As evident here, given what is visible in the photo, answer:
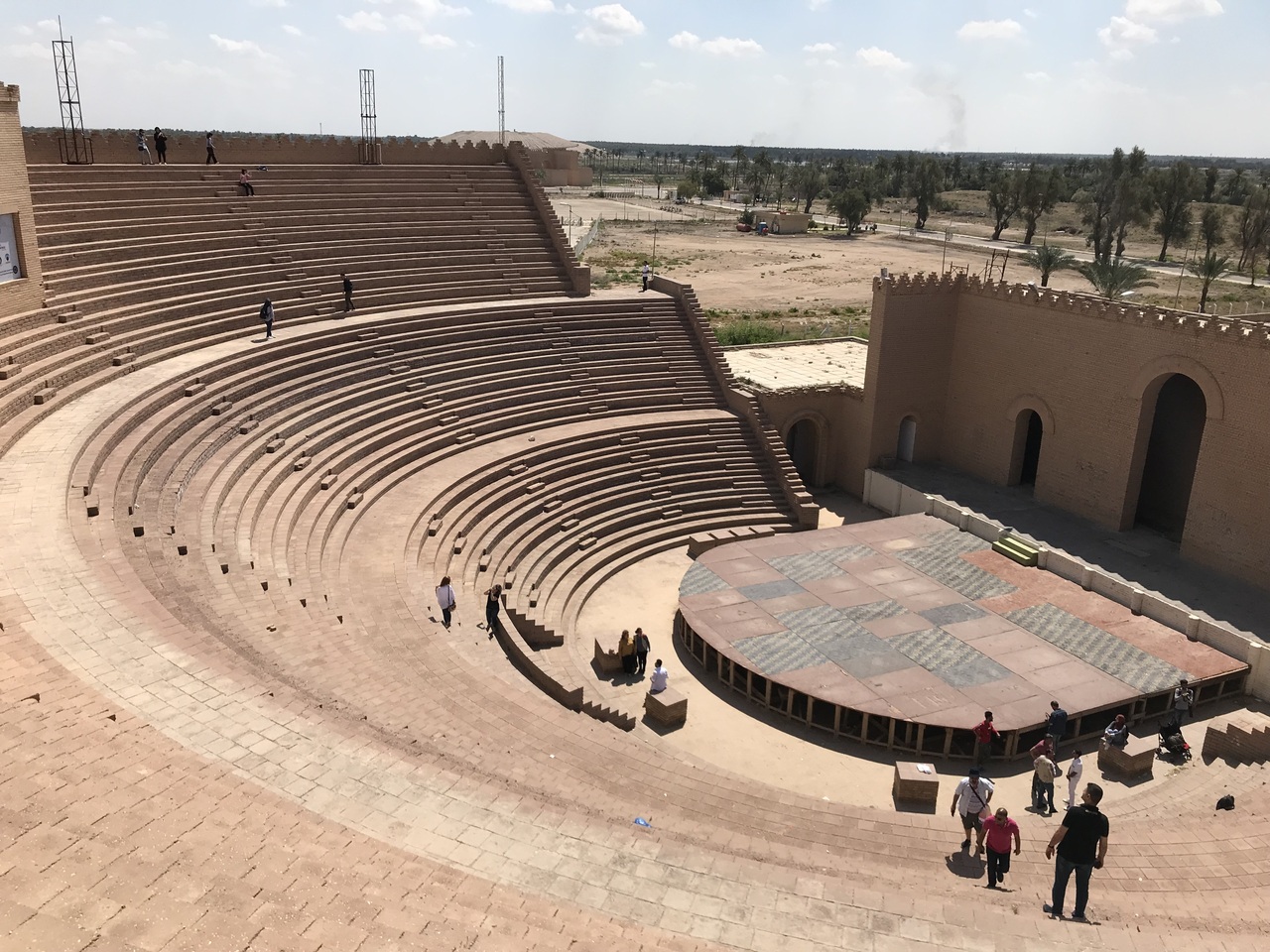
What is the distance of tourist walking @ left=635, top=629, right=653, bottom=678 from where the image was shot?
17.6 meters

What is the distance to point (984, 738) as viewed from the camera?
48.9ft

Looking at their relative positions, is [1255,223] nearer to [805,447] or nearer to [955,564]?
[805,447]

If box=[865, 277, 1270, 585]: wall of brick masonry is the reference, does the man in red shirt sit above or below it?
below

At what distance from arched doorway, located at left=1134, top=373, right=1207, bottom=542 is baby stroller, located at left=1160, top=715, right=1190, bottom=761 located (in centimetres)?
796

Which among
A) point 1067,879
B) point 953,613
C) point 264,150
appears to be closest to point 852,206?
point 264,150

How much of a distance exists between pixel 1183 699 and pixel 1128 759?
203 centimetres

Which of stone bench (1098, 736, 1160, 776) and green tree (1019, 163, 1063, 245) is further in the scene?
green tree (1019, 163, 1063, 245)

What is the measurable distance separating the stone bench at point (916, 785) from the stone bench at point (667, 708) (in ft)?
12.2

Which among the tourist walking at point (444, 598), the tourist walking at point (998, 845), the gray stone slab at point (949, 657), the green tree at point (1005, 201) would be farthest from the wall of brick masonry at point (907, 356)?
the green tree at point (1005, 201)

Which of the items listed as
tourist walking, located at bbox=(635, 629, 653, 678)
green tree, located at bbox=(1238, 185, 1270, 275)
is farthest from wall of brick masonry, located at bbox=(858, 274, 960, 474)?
green tree, located at bbox=(1238, 185, 1270, 275)

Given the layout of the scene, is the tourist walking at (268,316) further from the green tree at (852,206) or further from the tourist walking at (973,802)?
the green tree at (852,206)

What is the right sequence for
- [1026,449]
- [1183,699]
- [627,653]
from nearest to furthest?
[1183,699], [627,653], [1026,449]

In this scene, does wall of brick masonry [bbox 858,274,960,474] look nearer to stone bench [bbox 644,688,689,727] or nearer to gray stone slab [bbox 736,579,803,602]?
gray stone slab [bbox 736,579,803,602]

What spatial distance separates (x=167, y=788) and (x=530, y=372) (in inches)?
751
